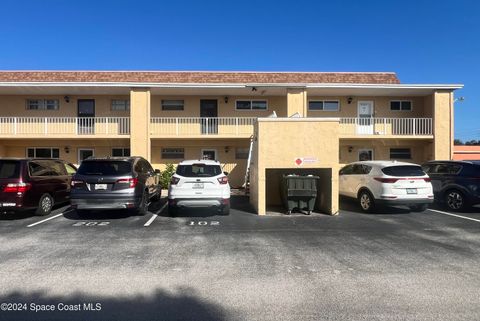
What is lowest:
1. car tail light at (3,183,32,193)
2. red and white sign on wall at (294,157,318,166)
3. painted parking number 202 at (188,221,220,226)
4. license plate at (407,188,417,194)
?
painted parking number 202 at (188,221,220,226)

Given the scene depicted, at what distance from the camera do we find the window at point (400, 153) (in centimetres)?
1909

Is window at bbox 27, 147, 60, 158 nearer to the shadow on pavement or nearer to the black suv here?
the shadow on pavement

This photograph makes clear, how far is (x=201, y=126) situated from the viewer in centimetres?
1823

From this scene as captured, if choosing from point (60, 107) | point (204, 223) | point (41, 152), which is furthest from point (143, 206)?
point (41, 152)

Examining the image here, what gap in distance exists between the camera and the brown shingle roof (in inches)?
745

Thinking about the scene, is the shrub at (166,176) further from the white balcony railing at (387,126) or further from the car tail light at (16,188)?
the white balcony railing at (387,126)

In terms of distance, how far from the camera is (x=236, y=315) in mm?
3543

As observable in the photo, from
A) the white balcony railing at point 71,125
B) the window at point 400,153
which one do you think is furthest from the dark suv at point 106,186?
the window at point 400,153

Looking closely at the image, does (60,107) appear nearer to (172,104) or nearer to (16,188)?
(172,104)

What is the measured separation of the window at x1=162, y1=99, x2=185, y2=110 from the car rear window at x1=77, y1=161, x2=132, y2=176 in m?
10.1

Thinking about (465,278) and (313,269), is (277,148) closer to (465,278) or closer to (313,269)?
(313,269)

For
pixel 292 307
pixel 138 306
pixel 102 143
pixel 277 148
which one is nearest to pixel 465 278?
pixel 292 307

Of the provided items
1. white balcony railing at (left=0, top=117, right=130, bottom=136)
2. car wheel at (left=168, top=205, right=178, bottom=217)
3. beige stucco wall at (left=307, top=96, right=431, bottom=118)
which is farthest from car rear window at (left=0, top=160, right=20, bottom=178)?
beige stucco wall at (left=307, top=96, right=431, bottom=118)

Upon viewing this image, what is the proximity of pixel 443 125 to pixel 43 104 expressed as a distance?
22263mm
